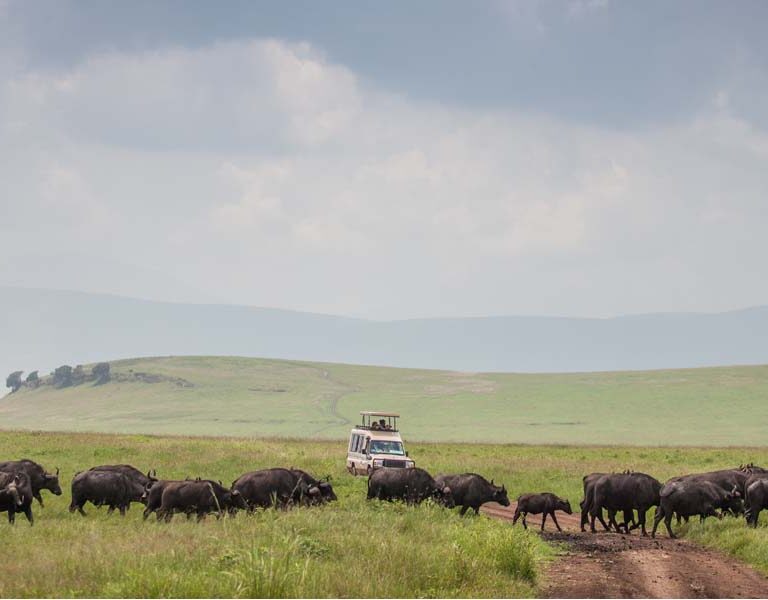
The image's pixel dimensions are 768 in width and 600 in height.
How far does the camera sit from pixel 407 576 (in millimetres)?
15117

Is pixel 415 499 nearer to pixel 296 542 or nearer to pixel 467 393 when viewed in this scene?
pixel 296 542

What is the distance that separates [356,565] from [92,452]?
123ft

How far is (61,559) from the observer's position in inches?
592

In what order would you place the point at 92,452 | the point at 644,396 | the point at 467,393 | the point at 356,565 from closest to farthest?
the point at 356,565 < the point at 92,452 < the point at 644,396 < the point at 467,393

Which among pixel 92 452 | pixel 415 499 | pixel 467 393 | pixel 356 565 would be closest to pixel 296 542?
pixel 356 565

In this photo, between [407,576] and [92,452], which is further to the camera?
[92,452]

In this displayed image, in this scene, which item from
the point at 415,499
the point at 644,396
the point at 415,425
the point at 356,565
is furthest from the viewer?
the point at 644,396

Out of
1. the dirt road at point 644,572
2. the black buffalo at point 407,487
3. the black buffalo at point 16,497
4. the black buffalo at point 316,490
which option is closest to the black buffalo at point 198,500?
the black buffalo at point 316,490

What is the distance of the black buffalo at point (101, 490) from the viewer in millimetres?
25828

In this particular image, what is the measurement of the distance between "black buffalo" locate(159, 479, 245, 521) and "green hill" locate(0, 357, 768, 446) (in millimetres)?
84105

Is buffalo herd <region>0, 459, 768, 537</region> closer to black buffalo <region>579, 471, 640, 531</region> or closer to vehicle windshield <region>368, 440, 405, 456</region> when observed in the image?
black buffalo <region>579, 471, 640, 531</region>

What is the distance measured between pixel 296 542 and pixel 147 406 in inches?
6510

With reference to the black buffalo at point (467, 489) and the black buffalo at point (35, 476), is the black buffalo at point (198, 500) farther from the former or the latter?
the black buffalo at point (467, 489)

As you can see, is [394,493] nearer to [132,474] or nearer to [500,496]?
[500,496]
